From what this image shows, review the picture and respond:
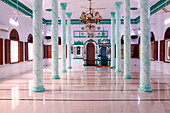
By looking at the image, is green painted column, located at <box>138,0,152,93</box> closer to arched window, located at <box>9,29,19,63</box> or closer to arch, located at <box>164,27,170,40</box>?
arch, located at <box>164,27,170,40</box>

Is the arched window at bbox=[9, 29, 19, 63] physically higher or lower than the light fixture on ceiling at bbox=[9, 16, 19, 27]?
lower

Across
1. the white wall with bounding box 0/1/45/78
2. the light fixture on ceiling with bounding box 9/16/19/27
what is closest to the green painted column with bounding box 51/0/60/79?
the white wall with bounding box 0/1/45/78

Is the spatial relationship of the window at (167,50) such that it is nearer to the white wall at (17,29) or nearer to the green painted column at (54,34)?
the green painted column at (54,34)

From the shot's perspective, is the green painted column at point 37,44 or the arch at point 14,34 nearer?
the green painted column at point 37,44

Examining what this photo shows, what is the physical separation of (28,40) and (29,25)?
1083mm

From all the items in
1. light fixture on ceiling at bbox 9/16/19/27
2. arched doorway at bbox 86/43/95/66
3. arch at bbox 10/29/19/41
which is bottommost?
arched doorway at bbox 86/43/95/66

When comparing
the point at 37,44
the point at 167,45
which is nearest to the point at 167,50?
the point at 167,45

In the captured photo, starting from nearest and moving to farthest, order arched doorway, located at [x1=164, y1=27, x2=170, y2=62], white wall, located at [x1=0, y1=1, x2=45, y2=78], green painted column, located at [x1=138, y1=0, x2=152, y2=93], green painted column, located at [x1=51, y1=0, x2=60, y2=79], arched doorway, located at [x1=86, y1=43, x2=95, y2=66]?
1. green painted column, located at [x1=138, y1=0, x2=152, y2=93]
2. green painted column, located at [x1=51, y1=0, x2=60, y2=79]
3. white wall, located at [x1=0, y1=1, x2=45, y2=78]
4. arched doorway, located at [x1=164, y1=27, x2=170, y2=62]
5. arched doorway, located at [x1=86, y1=43, x2=95, y2=66]

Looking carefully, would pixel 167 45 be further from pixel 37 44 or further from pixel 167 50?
pixel 37 44

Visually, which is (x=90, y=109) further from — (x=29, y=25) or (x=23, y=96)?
(x=29, y=25)

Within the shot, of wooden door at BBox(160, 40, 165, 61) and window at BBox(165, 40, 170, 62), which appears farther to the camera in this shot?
wooden door at BBox(160, 40, 165, 61)

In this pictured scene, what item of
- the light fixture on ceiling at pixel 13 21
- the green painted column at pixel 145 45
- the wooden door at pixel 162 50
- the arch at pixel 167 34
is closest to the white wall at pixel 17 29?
the light fixture on ceiling at pixel 13 21

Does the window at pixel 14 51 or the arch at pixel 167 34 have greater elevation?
the arch at pixel 167 34

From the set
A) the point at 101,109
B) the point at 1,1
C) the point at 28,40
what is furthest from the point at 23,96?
the point at 28,40
